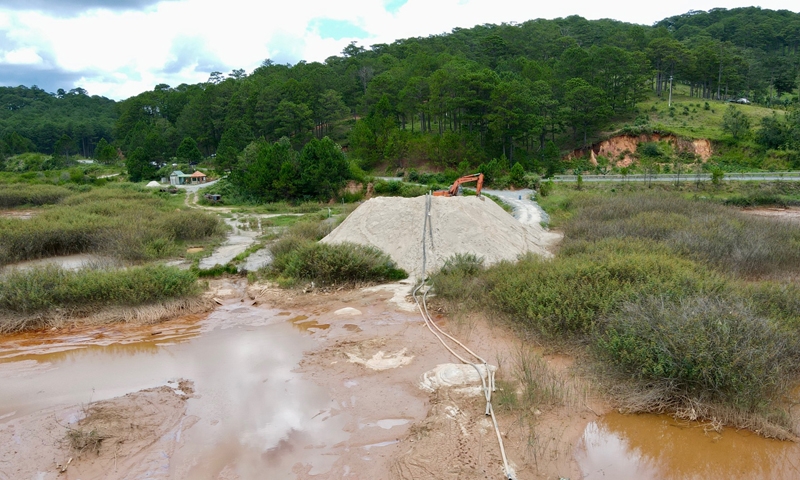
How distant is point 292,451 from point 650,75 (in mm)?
54000

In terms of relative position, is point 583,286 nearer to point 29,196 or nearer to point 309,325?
point 309,325

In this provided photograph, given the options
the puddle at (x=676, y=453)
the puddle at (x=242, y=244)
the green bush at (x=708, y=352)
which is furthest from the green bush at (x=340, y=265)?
the puddle at (x=676, y=453)

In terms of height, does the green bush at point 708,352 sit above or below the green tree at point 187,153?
below

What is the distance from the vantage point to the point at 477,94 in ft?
141

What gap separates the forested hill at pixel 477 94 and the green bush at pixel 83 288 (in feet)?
97.0

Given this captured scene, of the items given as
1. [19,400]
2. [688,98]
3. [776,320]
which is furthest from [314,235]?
[688,98]

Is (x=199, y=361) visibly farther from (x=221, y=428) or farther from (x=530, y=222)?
(x=530, y=222)

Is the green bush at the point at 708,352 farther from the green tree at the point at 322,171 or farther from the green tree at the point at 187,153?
the green tree at the point at 187,153

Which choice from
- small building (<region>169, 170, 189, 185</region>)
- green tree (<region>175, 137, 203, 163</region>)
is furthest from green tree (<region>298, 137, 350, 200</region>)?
green tree (<region>175, 137, 203, 163</region>)

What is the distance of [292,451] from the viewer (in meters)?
6.53

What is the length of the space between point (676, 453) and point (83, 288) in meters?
11.8

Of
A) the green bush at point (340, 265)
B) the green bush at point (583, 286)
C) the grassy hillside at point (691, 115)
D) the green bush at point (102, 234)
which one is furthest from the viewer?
the grassy hillside at point (691, 115)

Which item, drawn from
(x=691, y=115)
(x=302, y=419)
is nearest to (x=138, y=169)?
(x=302, y=419)

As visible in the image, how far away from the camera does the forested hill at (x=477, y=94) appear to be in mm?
43094
